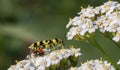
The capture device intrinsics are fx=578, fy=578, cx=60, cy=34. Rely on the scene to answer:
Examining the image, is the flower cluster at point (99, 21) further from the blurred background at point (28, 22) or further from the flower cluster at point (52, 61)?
the blurred background at point (28, 22)

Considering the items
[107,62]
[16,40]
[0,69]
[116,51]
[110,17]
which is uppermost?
[16,40]

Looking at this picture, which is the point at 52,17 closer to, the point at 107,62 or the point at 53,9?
the point at 53,9

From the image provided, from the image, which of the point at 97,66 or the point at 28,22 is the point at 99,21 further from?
the point at 28,22

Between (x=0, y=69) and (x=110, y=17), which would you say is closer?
(x=110, y=17)

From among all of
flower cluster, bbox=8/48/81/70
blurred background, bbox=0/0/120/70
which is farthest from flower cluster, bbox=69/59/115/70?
blurred background, bbox=0/0/120/70

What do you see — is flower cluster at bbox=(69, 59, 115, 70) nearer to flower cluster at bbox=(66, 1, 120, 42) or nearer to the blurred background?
flower cluster at bbox=(66, 1, 120, 42)

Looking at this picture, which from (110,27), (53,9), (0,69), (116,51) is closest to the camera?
(110,27)

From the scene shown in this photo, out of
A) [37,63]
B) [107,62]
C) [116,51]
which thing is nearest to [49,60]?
[37,63]

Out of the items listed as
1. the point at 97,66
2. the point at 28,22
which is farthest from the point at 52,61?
the point at 28,22
